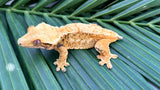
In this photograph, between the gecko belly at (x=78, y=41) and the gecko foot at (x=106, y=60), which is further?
the gecko belly at (x=78, y=41)

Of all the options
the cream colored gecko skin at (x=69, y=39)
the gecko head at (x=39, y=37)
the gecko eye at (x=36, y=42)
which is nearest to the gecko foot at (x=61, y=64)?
the cream colored gecko skin at (x=69, y=39)

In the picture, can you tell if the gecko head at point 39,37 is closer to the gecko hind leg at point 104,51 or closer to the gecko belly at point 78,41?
the gecko belly at point 78,41

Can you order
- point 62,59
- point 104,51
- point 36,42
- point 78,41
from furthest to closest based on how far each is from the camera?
1. point 78,41
2. point 104,51
3. point 62,59
4. point 36,42

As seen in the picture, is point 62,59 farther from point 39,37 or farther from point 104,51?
point 104,51

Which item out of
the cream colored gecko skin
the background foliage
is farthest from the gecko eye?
the background foliage

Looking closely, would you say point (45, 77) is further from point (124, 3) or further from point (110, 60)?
point (124, 3)

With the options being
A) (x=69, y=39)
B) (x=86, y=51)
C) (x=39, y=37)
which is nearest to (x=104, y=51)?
(x=86, y=51)
